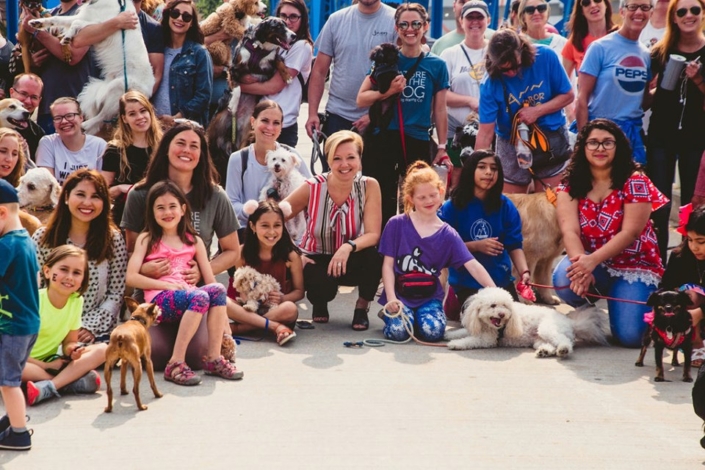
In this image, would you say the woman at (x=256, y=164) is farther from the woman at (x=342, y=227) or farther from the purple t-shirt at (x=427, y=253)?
the purple t-shirt at (x=427, y=253)

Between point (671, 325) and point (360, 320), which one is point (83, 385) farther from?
point (671, 325)

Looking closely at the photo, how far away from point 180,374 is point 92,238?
1.09 meters

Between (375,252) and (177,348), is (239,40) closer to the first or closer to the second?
(375,252)

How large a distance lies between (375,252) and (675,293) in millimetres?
2055

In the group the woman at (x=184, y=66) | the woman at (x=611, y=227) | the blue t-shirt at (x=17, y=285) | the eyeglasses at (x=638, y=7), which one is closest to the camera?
the blue t-shirt at (x=17, y=285)

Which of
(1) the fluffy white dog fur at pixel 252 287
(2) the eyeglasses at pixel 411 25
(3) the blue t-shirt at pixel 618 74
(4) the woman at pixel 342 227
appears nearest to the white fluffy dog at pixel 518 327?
(4) the woman at pixel 342 227

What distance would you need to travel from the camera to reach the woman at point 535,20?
8.33m

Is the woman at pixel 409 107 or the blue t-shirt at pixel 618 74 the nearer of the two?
the blue t-shirt at pixel 618 74

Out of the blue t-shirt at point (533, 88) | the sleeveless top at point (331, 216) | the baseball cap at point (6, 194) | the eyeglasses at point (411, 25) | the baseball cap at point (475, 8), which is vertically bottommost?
the sleeveless top at point (331, 216)

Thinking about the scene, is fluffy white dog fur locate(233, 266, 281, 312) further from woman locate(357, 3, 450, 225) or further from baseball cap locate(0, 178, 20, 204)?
baseball cap locate(0, 178, 20, 204)

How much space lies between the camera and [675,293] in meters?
5.29

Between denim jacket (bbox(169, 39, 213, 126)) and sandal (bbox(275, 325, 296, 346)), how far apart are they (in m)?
2.53

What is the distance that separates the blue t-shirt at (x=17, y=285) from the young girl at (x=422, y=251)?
256cm

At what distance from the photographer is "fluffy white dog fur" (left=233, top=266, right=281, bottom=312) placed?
6117 millimetres
